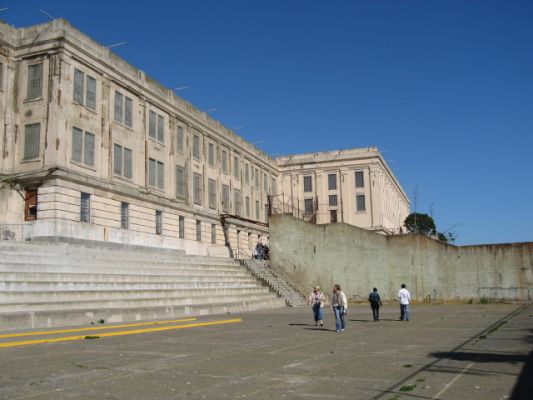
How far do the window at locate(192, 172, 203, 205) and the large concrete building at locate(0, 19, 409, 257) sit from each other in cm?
10

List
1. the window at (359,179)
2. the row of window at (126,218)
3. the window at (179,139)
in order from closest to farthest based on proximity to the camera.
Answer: the row of window at (126,218)
the window at (179,139)
the window at (359,179)

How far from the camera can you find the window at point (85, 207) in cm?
3512

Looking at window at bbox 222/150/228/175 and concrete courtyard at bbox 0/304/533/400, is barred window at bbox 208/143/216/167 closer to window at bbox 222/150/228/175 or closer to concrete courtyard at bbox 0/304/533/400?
window at bbox 222/150/228/175

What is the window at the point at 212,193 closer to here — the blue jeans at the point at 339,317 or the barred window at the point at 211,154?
the barred window at the point at 211,154

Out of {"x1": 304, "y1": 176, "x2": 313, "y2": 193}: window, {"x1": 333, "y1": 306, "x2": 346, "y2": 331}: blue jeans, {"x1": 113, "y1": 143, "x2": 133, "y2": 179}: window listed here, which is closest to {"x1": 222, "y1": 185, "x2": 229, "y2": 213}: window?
{"x1": 113, "y1": 143, "x2": 133, "y2": 179}: window

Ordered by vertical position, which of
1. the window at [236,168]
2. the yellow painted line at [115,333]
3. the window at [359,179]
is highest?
the window at [359,179]

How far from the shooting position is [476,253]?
3281 centimetres

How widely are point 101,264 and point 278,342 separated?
14.8m

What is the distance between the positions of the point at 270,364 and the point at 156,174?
117 feet

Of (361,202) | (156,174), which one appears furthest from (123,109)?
(361,202)

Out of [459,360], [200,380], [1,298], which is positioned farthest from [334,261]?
[200,380]

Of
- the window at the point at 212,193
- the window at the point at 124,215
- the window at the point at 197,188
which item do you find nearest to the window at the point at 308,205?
the window at the point at 212,193

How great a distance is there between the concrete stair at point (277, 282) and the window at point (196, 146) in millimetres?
14243

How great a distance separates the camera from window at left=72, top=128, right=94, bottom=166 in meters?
35.5
